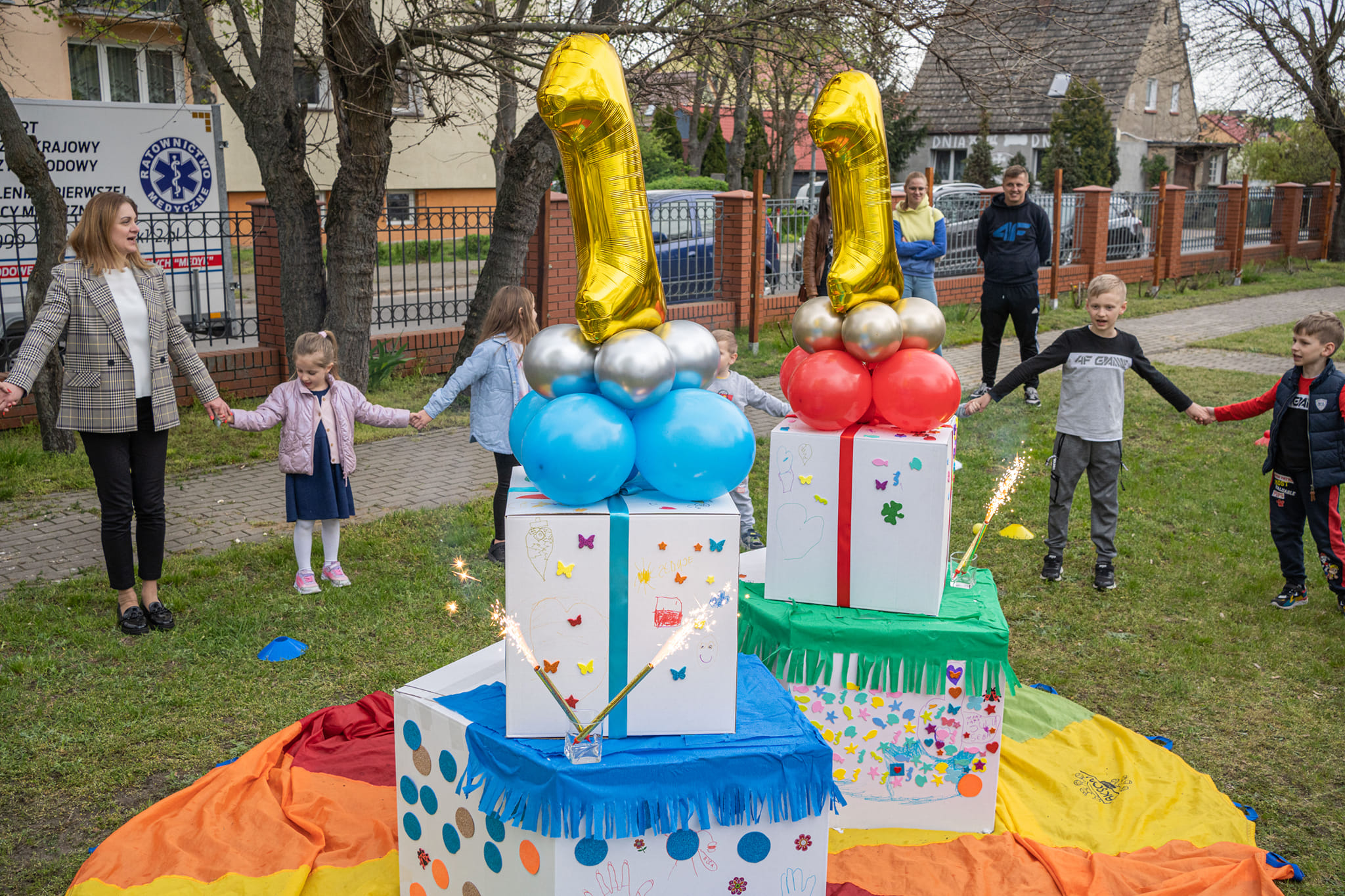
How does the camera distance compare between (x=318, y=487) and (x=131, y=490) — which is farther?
(x=318, y=487)

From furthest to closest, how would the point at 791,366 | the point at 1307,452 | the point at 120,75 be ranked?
the point at 120,75, the point at 1307,452, the point at 791,366

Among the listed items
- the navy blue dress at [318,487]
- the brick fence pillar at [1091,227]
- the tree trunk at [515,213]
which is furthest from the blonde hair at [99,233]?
the brick fence pillar at [1091,227]

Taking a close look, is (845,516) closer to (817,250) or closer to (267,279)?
(817,250)

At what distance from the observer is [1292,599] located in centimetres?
542

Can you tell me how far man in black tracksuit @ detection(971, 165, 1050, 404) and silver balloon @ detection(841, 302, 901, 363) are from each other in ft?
19.3

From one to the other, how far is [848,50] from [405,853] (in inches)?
286

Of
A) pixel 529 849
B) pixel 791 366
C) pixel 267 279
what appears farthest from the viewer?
pixel 267 279

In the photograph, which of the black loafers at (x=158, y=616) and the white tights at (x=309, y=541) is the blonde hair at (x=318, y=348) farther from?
the black loafers at (x=158, y=616)

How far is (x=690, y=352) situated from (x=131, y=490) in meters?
3.13

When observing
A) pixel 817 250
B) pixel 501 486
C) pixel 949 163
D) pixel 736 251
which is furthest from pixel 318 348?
pixel 949 163

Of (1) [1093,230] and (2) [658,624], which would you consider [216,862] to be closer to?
(2) [658,624]

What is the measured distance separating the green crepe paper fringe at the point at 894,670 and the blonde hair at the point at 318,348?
298 centimetres

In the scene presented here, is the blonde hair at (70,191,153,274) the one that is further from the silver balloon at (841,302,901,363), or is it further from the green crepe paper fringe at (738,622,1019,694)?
the green crepe paper fringe at (738,622,1019,694)

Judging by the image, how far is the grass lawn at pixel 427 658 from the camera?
12.4 feet
